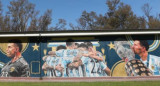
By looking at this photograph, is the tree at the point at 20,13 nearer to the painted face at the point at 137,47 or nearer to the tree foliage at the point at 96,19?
the tree foliage at the point at 96,19

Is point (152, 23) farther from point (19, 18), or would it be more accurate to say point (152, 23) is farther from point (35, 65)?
point (35, 65)

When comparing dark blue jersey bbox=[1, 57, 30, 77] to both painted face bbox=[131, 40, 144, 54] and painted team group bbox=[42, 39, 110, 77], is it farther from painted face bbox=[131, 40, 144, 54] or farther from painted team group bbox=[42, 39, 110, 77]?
painted face bbox=[131, 40, 144, 54]

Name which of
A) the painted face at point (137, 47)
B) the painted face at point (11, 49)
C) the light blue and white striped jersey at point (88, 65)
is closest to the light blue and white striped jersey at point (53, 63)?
the light blue and white striped jersey at point (88, 65)

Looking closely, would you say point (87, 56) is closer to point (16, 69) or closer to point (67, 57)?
point (67, 57)

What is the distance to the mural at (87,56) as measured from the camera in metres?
12.0

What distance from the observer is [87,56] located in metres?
12.1

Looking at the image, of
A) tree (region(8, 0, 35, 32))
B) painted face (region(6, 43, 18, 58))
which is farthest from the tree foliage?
painted face (region(6, 43, 18, 58))

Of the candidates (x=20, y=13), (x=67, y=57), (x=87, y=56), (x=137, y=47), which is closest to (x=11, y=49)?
(x=67, y=57)

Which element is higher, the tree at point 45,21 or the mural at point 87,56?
the tree at point 45,21

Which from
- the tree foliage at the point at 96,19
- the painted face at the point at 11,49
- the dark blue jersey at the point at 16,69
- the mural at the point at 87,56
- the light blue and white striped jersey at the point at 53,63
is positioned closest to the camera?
the mural at the point at 87,56

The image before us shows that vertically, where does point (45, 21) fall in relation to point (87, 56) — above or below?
above

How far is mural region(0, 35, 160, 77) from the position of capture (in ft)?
39.3

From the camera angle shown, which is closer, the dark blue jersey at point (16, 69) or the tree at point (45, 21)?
the dark blue jersey at point (16, 69)

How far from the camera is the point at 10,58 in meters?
12.5
